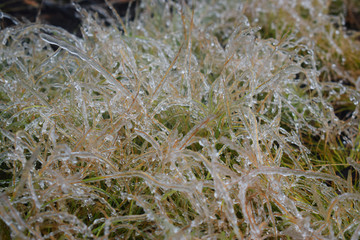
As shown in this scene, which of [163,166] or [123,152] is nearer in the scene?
[163,166]

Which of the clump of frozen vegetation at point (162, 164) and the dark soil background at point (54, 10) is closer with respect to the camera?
the clump of frozen vegetation at point (162, 164)

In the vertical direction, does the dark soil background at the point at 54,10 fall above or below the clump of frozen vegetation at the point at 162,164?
above

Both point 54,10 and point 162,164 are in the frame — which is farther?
point 54,10

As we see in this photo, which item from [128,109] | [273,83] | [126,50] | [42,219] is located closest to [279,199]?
[273,83]

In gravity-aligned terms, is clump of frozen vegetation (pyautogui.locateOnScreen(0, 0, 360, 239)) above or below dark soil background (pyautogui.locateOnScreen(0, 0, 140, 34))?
below

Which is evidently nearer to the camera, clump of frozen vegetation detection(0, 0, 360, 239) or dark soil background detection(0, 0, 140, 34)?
clump of frozen vegetation detection(0, 0, 360, 239)

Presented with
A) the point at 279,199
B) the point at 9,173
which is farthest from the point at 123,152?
the point at 279,199

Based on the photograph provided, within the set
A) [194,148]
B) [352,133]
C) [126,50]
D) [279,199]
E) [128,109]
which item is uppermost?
[126,50]

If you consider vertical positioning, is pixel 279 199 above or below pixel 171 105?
below

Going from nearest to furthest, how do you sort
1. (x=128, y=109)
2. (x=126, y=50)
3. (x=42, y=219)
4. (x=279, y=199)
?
(x=42, y=219), (x=279, y=199), (x=128, y=109), (x=126, y=50)

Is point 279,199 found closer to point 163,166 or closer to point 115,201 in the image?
point 163,166

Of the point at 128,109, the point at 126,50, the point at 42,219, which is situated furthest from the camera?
the point at 126,50
